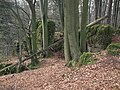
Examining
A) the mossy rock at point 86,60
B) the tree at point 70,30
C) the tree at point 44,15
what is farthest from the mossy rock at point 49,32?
the mossy rock at point 86,60

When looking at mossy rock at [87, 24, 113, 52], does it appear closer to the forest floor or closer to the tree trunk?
the tree trunk

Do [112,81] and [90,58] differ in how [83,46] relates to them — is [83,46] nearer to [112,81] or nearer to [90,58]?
[90,58]

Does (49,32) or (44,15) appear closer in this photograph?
(44,15)

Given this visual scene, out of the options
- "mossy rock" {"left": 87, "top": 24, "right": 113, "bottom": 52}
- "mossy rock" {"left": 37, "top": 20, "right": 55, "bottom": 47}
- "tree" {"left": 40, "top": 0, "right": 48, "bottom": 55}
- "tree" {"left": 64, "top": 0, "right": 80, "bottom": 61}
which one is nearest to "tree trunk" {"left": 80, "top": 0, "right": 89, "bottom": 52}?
"tree" {"left": 64, "top": 0, "right": 80, "bottom": 61}

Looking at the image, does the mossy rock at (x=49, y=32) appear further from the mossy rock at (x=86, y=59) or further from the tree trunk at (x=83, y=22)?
the mossy rock at (x=86, y=59)

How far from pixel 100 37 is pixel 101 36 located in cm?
9

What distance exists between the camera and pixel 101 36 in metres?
12.5

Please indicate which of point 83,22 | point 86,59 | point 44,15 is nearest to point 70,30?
point 83,22

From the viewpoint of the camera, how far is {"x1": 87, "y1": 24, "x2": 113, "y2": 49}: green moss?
40.8 feet

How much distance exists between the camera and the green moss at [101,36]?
40.8ft

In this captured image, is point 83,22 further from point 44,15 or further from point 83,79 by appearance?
point 44,15

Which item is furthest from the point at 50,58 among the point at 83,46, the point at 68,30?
the point at 68,30

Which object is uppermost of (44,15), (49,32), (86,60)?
(44,15)

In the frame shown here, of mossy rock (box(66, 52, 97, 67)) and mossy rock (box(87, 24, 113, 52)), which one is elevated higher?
mossy rock (box(87, 24, 113, 52))
